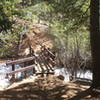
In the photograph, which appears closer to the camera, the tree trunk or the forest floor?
the forest floor

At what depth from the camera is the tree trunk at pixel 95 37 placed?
6387mm

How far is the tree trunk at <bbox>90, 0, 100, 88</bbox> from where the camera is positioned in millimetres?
6387

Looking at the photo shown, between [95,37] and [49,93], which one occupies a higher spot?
[95,37]

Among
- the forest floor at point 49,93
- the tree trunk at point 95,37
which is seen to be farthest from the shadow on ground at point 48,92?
the tree trunk at point 95,37

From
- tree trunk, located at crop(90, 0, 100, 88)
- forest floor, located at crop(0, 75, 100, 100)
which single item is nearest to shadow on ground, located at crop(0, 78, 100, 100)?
forest floor, located at crop(0, 75, 100, 100)

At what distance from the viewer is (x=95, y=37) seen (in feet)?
21.2

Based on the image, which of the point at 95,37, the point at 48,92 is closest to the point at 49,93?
the point at 48,92

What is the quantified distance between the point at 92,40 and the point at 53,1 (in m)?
3.81

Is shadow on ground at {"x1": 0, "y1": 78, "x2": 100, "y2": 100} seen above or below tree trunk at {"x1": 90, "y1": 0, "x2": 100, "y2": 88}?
below

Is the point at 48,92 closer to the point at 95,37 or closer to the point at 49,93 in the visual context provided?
the point at 49,93

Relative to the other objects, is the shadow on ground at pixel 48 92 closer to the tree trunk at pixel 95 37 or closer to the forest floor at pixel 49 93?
the forest floor at pixel 49 93

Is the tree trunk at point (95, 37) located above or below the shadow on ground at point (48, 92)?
Answer: above

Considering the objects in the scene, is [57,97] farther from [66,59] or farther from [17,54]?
[17,54]

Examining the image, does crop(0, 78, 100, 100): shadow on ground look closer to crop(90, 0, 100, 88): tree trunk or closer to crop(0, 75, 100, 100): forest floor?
crop(0, 75, 100, 100): forest floor
